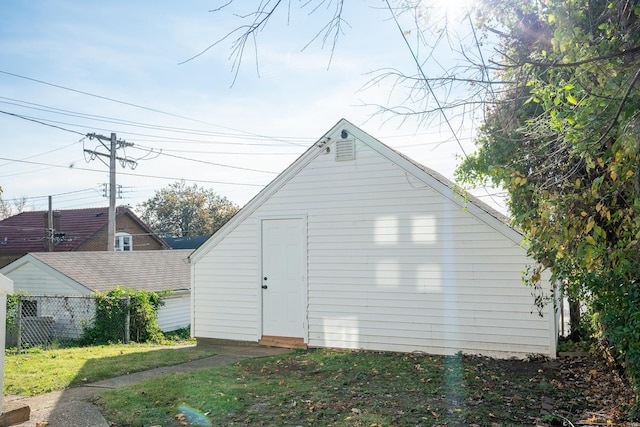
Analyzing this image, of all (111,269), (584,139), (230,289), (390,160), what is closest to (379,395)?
(584,139)

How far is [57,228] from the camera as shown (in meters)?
29.8

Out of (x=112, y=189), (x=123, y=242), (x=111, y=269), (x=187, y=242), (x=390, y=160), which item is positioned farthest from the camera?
(x=187, y=242)

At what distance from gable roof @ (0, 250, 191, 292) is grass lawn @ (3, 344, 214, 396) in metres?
7.61

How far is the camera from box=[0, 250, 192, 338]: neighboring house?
17.6 meters

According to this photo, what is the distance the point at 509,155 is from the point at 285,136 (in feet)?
54.3

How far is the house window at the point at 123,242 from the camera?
32362 mm

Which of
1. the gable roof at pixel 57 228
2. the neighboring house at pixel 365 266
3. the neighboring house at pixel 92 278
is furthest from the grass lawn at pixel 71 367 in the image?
the gable roof at pixel 57 228

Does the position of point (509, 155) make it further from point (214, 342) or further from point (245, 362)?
point (214, 342)

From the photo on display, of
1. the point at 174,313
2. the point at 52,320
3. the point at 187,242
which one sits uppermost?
the point at 187,242

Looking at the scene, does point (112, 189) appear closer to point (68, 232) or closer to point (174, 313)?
point (174, 313)

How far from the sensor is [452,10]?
379 centimetres

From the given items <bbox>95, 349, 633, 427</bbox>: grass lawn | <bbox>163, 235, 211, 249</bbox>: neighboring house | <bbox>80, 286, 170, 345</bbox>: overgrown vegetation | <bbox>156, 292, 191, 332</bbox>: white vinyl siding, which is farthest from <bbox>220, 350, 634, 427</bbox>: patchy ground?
<bbox>163, 235, 211, 249</bbox>: neighboring house

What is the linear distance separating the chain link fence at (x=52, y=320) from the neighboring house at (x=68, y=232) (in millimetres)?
13923

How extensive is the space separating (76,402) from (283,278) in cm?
484
